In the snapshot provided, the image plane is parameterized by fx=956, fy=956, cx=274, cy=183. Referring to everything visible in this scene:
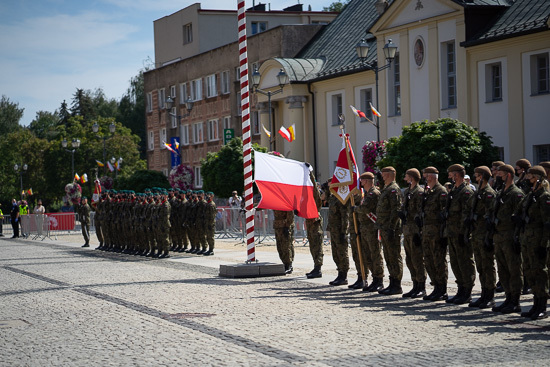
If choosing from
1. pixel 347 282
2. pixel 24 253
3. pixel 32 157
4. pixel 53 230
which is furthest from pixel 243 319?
pixel 32 157

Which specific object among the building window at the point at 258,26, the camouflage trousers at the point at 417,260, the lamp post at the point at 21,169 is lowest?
the camouflage trousers at the point at 417,260

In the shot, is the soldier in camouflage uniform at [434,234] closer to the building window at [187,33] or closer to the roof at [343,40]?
the roof at [343,40]

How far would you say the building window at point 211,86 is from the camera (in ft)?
196

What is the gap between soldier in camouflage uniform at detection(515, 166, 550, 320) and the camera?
11.6 metres

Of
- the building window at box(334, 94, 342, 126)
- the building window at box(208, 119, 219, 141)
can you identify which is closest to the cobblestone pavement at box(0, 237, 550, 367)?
the building window at box(334, 94, 342, 126)

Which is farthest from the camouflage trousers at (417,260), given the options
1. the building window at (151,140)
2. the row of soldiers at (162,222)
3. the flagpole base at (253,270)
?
the building window at (151,140)

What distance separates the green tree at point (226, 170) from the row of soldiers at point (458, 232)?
27340mm

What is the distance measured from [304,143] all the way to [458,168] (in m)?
33.9

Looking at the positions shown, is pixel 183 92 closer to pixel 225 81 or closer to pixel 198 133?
pixel 198 133

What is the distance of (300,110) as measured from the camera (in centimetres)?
4706

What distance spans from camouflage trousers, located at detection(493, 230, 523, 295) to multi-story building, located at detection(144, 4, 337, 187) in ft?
130

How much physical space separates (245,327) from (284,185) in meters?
7.08

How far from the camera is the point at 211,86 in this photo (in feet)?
198

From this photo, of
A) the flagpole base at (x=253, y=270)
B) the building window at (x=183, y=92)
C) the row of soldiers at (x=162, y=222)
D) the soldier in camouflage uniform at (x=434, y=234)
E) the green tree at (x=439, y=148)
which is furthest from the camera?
the building window at (x=183, y=92)
